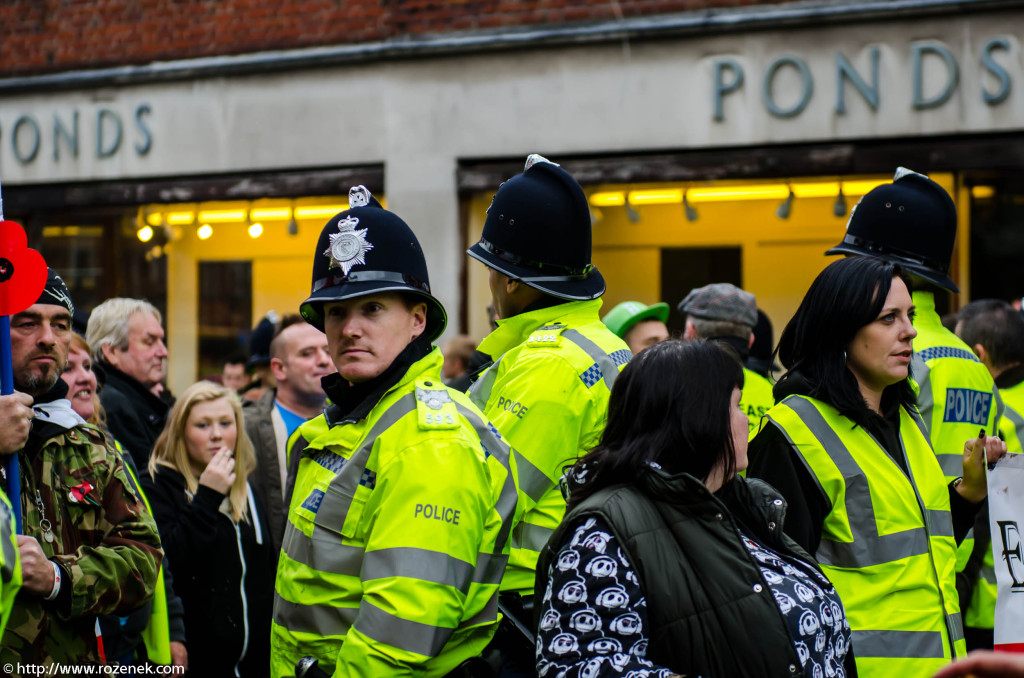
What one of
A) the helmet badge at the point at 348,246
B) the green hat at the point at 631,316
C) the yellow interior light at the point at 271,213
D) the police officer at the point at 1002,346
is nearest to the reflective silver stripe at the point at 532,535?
the helmet badge at the point at 348,246

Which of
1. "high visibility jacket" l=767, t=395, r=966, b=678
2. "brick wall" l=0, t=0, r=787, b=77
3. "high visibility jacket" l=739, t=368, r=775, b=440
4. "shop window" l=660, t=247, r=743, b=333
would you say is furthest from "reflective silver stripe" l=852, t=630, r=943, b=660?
"brick wall" l=0, t=0, r=787, b=77

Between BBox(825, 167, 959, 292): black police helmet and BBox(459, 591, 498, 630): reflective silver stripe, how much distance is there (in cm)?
240

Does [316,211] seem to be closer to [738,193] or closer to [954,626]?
[738,193]

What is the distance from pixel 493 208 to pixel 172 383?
9.26 m

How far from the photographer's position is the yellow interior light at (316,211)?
11.3m

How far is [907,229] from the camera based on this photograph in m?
4.63

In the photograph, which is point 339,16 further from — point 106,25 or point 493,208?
point 493,208

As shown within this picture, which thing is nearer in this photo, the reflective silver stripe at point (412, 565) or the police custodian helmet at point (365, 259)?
the reflective silver stripe at point (412, 565)

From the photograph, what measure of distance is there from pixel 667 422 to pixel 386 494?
721mm

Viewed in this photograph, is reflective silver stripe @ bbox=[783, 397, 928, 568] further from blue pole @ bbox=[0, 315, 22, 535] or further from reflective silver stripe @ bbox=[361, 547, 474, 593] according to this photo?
blue pole @ bbox=[0, 315, 22, 535]

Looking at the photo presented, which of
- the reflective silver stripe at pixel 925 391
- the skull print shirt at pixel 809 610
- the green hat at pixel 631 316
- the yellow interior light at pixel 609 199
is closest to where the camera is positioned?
the skull print shirt at pixel 809 610

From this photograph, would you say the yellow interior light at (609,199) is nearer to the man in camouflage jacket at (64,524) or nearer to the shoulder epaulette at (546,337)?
the shoulder epaulette at (546,337)

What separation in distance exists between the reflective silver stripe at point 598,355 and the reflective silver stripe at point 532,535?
528 mm

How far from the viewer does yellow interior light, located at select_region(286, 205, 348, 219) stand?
11.3m
